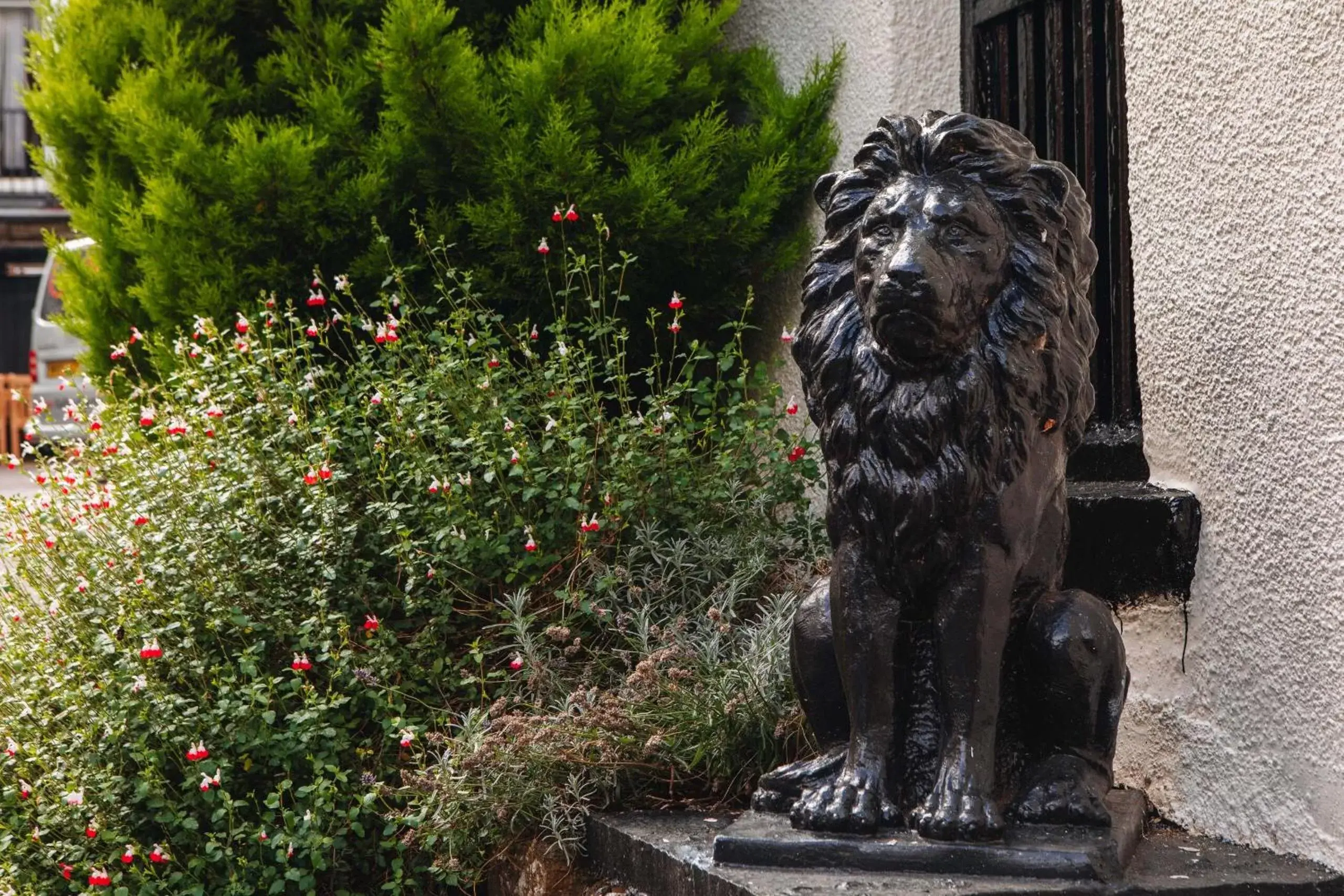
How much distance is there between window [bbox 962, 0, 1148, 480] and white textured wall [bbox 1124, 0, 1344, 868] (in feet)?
0.61

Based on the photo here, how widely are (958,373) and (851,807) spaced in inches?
27.8

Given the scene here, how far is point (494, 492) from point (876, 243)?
1.87 metres

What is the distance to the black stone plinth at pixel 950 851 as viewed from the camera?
2324mm

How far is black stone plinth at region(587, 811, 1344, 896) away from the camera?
7.60ft

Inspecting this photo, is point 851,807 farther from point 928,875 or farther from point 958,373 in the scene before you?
point 958,373

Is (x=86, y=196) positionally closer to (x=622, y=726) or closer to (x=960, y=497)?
(x=622, y=726)

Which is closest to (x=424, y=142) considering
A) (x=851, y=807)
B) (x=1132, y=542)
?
(x=1132, y=542)

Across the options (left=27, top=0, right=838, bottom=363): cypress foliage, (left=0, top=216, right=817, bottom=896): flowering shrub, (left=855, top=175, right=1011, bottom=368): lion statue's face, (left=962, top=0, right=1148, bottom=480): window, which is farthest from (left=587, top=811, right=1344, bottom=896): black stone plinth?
(left=27, top=0, right=838, bottom=363): cypress foliage

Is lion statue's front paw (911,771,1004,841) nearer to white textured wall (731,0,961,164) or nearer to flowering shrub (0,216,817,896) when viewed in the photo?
flowering shrub (0,216,817,896)

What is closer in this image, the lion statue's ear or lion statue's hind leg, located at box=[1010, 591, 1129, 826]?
lion statue's hind leg, located at box=[1010, 591, 1129, 826]

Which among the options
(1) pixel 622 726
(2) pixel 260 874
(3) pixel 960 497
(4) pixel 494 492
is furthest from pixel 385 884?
(3) pixel 960 497

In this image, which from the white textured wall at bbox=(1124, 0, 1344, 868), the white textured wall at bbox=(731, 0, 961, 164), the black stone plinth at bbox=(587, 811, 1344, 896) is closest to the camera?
the black stone plinth at bbox=(587, 811, 1344, 896)

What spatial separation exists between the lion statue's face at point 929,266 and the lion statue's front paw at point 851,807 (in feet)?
2.19

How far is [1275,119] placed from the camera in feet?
8.99
